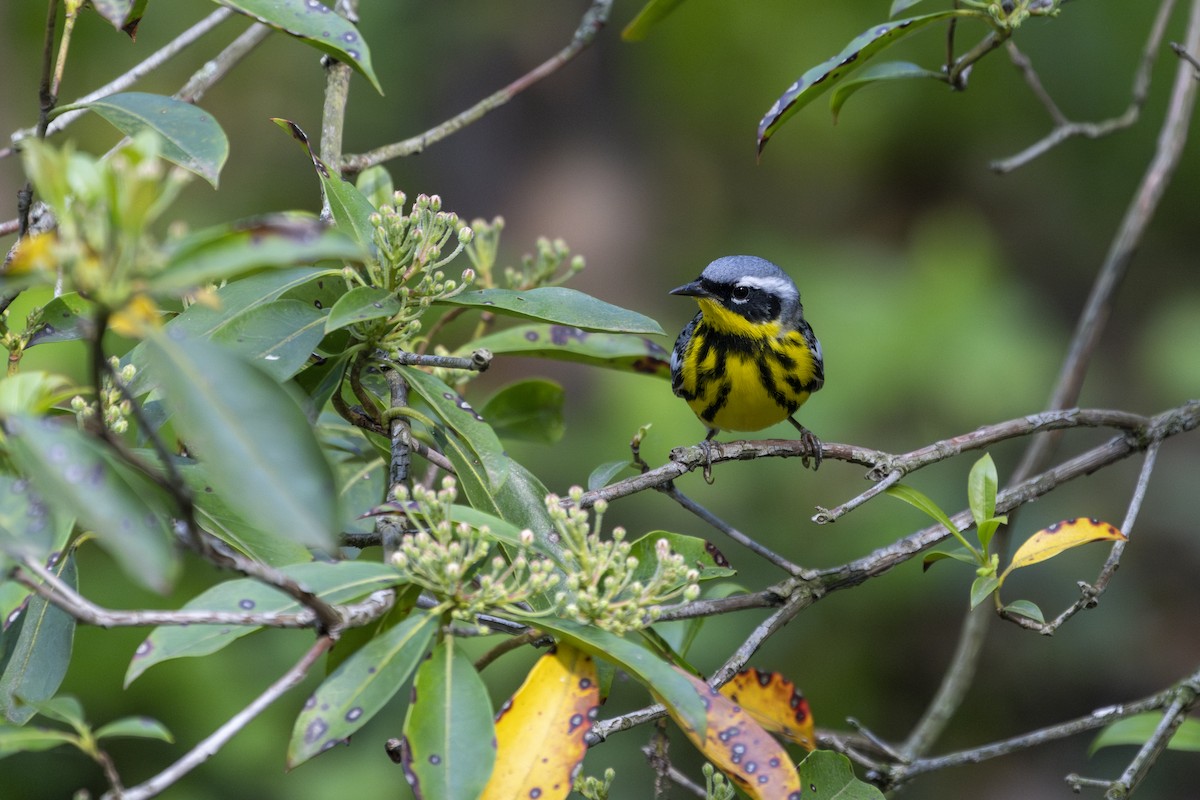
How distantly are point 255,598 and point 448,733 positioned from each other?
12.4 inches

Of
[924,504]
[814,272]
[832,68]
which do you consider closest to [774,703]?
[924,504]

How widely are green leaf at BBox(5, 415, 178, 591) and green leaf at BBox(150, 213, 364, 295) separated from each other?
0.76 feet

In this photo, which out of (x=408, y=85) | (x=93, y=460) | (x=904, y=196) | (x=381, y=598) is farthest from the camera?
(x=904, y=196)

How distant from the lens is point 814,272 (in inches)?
247

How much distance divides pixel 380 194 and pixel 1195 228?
20.3ft

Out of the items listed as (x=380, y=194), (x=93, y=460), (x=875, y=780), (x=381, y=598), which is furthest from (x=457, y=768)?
(x=380, y=194)

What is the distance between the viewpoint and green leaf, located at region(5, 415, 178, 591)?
113cm

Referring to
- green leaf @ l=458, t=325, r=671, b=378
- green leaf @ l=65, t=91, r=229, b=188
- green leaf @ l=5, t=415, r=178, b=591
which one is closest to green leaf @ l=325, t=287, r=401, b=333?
green leaf @ l=65, t=91, r=229, b=188

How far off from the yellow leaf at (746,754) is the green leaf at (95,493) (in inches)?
29.6

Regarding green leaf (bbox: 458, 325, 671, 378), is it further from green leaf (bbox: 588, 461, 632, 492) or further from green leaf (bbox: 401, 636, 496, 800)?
green leaf (bbox: 401, 636, 496, 800)

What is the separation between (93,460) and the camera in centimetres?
126

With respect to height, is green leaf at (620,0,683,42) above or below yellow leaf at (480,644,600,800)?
above

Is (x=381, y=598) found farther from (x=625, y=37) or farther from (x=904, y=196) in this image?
(x=904, y=196)

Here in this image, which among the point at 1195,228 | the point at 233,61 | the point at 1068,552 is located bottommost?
the point at 1068,552
